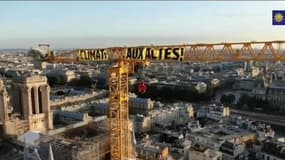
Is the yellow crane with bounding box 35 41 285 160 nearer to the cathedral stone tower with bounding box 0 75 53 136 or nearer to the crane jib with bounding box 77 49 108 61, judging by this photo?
the crane jib with bounding box 77 49 108 61

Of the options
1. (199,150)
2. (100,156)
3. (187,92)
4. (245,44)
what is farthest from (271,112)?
(245,44)

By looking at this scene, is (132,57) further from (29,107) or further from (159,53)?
(29,107)

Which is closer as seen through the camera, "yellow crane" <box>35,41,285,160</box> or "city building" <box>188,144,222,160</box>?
"yellow crane" <box>35,41,285,160</box>

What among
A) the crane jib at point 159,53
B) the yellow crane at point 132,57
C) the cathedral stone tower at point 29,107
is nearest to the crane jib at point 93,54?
the yellow crane at point 132,57

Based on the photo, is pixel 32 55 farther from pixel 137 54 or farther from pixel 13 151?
pixel 137 54

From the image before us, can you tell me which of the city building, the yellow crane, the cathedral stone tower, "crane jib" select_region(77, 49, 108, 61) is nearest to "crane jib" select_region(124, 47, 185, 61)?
the yellow crane

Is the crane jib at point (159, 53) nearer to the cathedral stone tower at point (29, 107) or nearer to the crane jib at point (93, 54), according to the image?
the crane jib at point (93, 54)

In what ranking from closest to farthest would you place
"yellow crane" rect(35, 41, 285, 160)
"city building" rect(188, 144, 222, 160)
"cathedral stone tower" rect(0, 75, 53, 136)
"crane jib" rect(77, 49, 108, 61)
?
"yellow crane" rect(35, 41, 285, 160)
"crane jib" rect(77, 49, 108, 61)
"city building" rect(188, 144, 222, 160)
"cathedral stone tower" rect(0, 75, 53, 136)

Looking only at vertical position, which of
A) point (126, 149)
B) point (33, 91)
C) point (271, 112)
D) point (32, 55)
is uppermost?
point (32, 55)

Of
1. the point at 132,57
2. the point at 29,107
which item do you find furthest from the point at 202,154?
the point at 29,107
